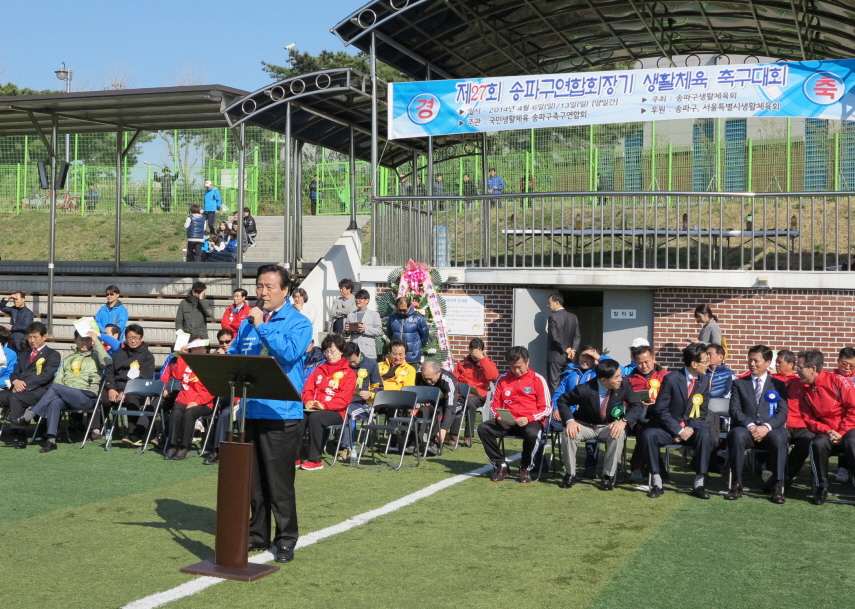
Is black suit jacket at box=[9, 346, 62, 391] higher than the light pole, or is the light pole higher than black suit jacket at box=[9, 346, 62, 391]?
the light pole

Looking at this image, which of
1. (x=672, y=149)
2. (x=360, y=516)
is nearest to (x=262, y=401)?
(x=360, y=516)

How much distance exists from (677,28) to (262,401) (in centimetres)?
1322

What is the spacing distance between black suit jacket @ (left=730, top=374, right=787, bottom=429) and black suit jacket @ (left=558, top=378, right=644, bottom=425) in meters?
0.83

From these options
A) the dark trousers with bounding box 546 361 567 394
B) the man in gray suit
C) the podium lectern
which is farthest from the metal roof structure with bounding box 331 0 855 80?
the podium lectern

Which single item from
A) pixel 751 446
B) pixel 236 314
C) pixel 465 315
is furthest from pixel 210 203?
pixel 751 446

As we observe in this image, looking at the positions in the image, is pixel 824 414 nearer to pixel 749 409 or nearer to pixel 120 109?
pixel 749 409

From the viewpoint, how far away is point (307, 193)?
31984 millimetres

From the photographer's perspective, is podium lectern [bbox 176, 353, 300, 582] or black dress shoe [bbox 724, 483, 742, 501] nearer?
podium lectern [bbox 176, 353, 300, 582]

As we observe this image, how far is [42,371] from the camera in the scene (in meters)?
11.4

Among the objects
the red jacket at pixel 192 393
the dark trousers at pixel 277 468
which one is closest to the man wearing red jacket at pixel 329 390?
the red jacket at pixel 192 393

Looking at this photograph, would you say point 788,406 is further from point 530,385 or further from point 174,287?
point 174,287

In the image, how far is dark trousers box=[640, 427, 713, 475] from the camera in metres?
8.61

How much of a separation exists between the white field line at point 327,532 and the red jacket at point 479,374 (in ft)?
3.64

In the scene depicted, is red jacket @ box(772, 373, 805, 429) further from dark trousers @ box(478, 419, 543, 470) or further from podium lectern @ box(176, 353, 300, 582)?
podium lectern @ box(176, 353, 300, 582)
